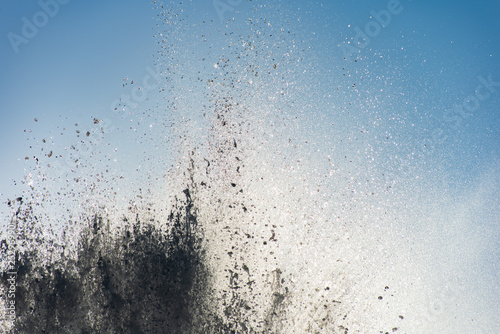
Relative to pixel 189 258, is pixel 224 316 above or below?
below

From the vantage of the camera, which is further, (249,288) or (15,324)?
(15,324)

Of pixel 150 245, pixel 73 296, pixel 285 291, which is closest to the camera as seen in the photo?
pixel 285 291

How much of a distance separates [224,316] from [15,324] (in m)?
9.43

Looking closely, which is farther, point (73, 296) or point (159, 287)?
point (73, 296)

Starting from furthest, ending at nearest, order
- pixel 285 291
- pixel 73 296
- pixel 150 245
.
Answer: pixel 73 296 < pixel 150 245 < pixel 285 291

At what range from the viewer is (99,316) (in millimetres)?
15000

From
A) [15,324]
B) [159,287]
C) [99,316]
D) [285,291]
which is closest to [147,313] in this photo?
[159,287]

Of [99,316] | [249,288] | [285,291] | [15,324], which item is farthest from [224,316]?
[15,324]

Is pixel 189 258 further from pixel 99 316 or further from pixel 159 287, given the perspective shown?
pixel 99 316

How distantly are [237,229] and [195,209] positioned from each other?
5.50 ft

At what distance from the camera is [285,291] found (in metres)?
13.6

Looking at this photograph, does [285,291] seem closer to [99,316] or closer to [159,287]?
[159,287]

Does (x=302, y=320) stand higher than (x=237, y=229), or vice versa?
(x=237, y=229)

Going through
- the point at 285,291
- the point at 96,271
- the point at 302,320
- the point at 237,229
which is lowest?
the point at 302,320
